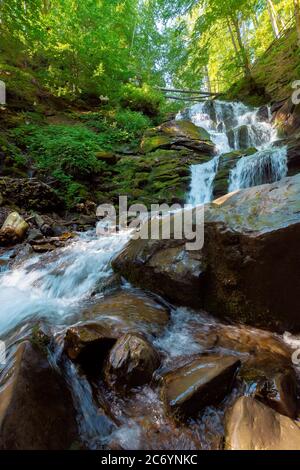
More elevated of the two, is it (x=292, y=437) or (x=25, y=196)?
(x=25, y=196)

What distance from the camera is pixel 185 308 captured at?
3.06 m

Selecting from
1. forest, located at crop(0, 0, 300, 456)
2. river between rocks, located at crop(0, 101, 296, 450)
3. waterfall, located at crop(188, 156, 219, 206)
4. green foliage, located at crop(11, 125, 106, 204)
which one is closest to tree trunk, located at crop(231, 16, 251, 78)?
forest, located at crop(0, 0, 300, 456)

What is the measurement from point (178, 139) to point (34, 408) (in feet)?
32.6

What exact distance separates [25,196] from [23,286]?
3658mm

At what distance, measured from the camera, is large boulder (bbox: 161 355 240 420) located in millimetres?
1749

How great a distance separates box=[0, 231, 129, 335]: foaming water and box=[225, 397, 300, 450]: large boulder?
6.40ft

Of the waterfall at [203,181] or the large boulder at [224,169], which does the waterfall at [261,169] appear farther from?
the waterfall at [203,181]

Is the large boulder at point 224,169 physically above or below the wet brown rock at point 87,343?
above

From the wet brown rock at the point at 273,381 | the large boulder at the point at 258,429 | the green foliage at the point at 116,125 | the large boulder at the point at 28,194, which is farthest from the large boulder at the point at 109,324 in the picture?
the green foliage at the point at 116,125

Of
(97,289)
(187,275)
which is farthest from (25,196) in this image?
(187,275)

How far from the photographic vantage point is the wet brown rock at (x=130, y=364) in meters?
1.99

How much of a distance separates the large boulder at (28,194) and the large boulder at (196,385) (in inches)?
247

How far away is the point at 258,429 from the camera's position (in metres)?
1.52
